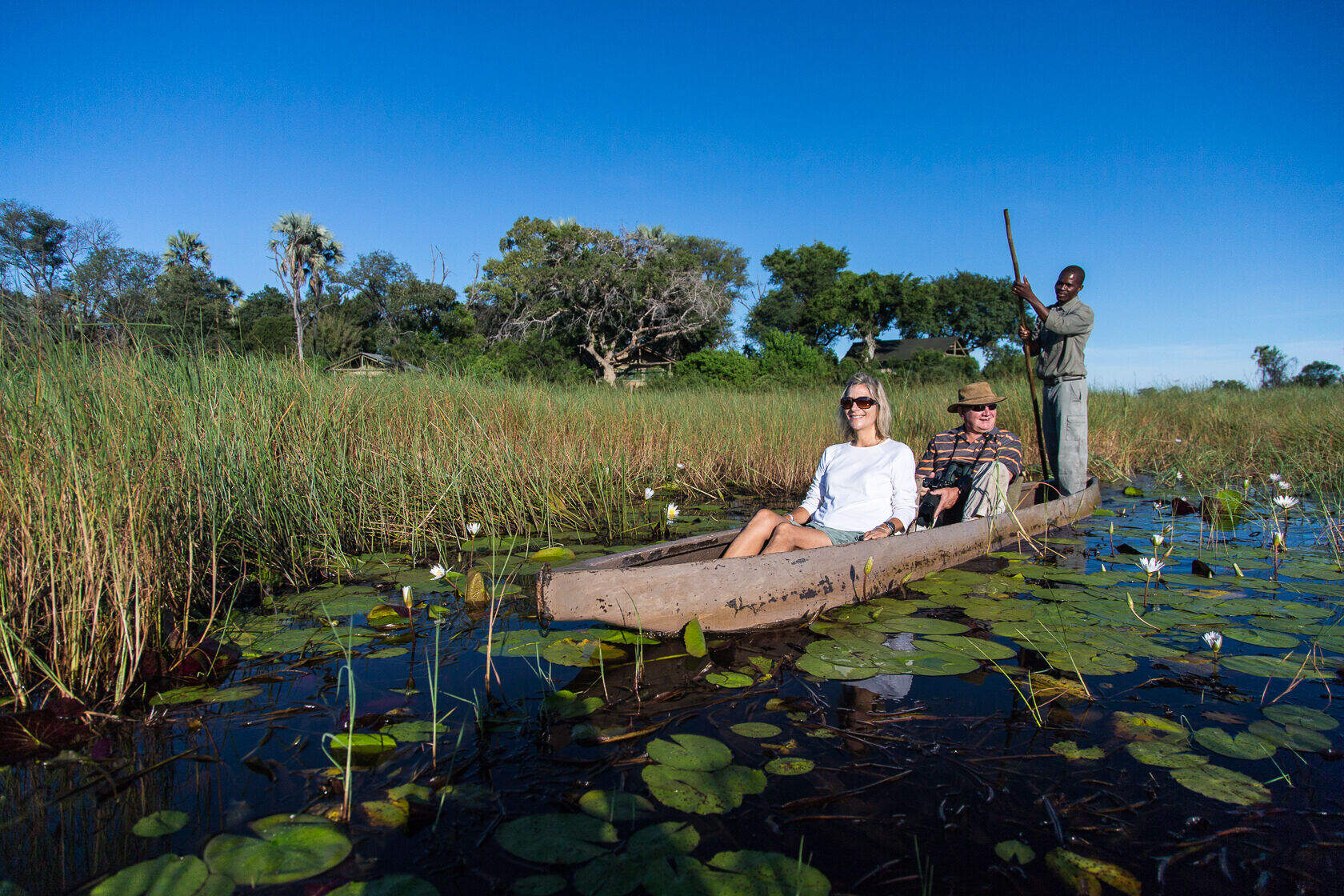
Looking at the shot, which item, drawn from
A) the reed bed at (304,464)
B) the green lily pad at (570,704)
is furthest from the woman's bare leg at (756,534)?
the reed bed at (304,464)

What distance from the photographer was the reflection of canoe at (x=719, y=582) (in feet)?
9.21

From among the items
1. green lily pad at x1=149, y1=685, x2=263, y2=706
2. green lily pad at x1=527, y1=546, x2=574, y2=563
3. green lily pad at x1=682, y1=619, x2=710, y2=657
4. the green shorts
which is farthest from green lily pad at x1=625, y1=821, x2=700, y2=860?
green lily pad at x1=527, y1=546, x2=574, y2=563

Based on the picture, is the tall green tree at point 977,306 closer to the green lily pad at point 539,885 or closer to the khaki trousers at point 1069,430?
the khaki trousers at point 1069,430

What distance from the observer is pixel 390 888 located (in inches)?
56.6

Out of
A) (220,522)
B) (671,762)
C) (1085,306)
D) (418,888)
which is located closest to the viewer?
(418,888)

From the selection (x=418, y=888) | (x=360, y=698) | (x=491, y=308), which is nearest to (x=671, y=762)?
(x=418, y=888)

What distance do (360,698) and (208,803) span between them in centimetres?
64

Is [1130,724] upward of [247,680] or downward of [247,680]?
downward

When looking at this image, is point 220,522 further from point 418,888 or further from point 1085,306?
point 1085,306

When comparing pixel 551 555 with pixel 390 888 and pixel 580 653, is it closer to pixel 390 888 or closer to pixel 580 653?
pixel 580 653

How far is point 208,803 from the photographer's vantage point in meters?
1.80

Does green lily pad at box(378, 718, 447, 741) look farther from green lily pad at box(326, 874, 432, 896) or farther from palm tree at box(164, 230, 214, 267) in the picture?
palm tree at box(164, 230, 214, 267)

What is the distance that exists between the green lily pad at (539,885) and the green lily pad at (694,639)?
4.08 ft

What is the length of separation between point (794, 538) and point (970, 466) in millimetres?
2110
